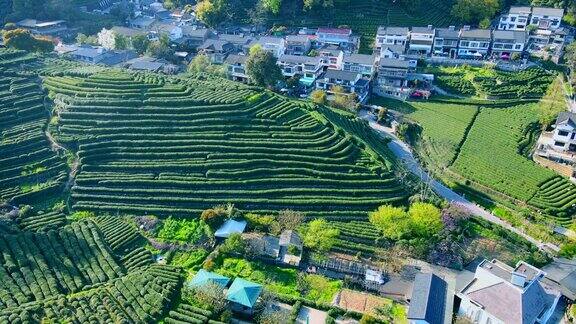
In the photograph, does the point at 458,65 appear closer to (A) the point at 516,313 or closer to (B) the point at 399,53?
(B) the point at 399,53

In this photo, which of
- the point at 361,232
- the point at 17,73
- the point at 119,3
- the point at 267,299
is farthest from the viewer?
the point at 119,3

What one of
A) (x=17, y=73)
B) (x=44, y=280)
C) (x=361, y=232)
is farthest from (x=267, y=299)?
(x=17, y=73)

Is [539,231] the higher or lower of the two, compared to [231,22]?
lower

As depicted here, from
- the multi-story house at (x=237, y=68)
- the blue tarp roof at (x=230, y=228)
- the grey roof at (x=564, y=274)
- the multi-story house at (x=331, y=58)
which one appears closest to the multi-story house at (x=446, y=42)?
the multi-story house at (x=331, y=58)

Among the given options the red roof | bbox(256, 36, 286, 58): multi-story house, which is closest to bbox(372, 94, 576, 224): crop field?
the red roof

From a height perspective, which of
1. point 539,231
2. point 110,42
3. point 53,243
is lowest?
point 539,231

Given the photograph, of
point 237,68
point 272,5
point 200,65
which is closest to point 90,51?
point 200,65

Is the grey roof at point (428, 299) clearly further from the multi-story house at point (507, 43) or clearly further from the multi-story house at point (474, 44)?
the multi-story house at point (507, 43)

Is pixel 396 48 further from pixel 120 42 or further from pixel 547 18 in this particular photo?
pixel 120 42
